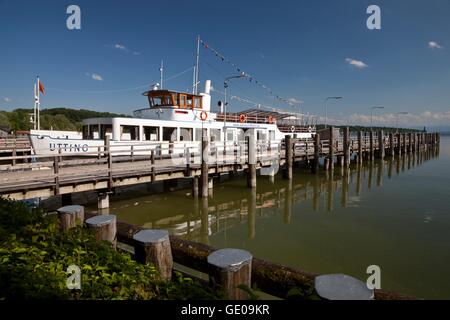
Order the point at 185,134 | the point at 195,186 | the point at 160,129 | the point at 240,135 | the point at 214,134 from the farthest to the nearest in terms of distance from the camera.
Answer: the point at 240,135
the point at 214,134
the point at 185,134
the point at 160,129
the point at 195,186

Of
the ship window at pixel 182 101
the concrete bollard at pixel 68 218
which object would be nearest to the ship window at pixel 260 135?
the ship window at pixel 182 101

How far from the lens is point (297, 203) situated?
14.8 m

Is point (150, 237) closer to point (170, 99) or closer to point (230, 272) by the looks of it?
point (230, 272)

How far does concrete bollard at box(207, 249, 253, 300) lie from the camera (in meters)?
2.69

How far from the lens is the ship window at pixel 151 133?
17984mm

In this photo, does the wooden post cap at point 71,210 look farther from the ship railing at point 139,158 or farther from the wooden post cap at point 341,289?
the ship railing at point 139,158

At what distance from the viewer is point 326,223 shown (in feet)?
37.2

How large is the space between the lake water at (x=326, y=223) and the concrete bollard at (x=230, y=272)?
17.0ft

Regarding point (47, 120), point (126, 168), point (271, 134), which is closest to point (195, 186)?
point (126, 168)

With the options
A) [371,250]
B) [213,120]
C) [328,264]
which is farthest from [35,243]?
[213,120]

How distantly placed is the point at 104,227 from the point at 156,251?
0.86 m

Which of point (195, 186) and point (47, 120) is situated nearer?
point (195, 186)

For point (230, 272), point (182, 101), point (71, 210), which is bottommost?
point (230, 272)

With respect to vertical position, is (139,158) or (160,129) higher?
(160,129)
